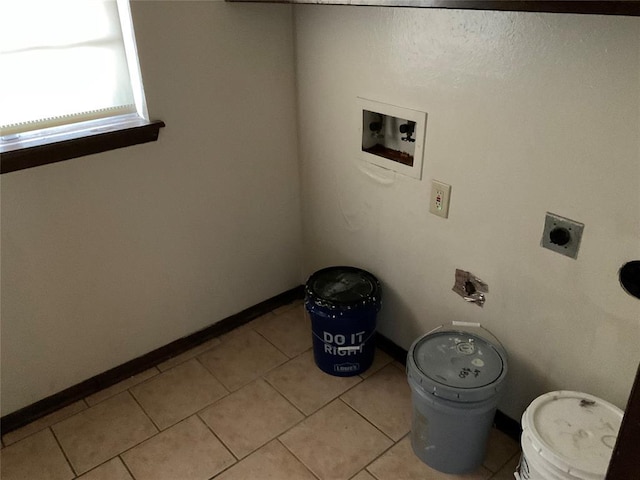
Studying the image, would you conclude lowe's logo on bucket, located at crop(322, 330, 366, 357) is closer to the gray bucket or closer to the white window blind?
the gray bucket

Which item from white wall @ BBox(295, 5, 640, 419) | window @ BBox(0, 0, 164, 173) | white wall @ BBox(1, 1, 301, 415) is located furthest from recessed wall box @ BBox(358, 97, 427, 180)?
window @ BBox(0, 0, 164, 173)

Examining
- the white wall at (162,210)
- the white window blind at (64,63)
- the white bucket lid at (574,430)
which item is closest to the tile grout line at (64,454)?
the white wall at (162,210)

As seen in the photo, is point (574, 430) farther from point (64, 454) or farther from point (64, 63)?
point (64, 63)

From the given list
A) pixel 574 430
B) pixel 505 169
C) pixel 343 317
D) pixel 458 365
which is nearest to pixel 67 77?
pixel 343 317

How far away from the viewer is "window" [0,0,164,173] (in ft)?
5.16

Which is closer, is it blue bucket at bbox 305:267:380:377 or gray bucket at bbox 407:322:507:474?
gray bucket at bbox 407:322:507:474

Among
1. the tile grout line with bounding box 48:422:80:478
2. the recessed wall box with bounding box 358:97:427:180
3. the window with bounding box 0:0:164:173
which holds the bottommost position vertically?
the tile grout line with bounding box 48:422:80:478

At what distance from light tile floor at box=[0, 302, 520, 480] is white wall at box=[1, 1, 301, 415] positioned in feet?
0.56

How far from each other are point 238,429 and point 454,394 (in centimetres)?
81

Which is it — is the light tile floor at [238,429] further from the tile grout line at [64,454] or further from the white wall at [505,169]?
the white wall at [505,169]

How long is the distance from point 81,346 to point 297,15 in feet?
4.94

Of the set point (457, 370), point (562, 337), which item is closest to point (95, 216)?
point (457, 370)

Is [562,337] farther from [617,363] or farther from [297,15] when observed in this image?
[297,15]

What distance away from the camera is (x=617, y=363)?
4.80ft
